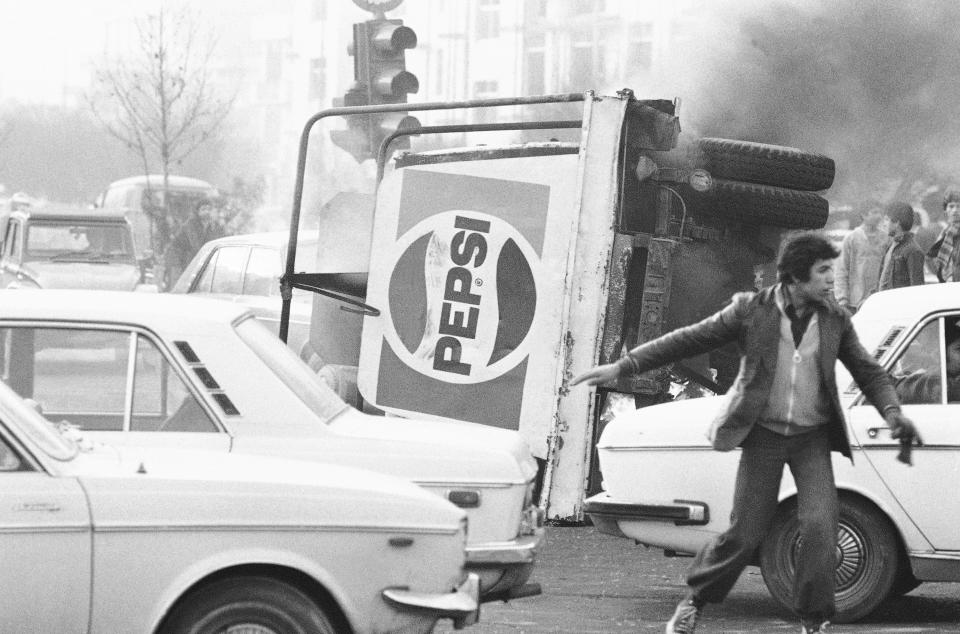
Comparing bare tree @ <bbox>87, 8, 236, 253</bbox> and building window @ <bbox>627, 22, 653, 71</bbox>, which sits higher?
bare tree @ <bbox>87, 8, 236, 253</bbox>

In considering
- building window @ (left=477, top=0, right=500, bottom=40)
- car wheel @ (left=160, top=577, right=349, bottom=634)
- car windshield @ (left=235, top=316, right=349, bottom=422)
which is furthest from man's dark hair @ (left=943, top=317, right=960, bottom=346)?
building window @ (left=477, top=0, right=500, bottom=40)

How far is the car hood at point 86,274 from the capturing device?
23219 mm

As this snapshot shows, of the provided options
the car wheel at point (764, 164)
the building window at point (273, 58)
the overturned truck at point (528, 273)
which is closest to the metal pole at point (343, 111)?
the overturned truck at point (528, 273)

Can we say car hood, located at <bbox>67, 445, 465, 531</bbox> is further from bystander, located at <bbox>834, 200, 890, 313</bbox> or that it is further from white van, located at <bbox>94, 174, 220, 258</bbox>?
white van, located at <bbox>94, 174, 220, 258</bbox>

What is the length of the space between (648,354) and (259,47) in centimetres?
4584

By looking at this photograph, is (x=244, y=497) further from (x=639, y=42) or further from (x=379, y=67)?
(x=639, y=42)

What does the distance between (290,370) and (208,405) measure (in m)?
0.44

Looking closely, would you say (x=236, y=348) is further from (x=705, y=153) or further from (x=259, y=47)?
(x=259, y=47)

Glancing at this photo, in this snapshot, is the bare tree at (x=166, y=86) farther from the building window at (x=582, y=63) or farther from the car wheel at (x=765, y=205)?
the car wheel at (x=765, y=205)

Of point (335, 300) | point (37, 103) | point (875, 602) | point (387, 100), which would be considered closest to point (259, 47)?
point (37, 103)

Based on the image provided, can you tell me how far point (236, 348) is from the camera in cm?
626

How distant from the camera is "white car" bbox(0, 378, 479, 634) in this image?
4.68 meters

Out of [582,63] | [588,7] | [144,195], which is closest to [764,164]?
[582,63]

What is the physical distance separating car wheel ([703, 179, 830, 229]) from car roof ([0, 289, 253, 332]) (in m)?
4.05
